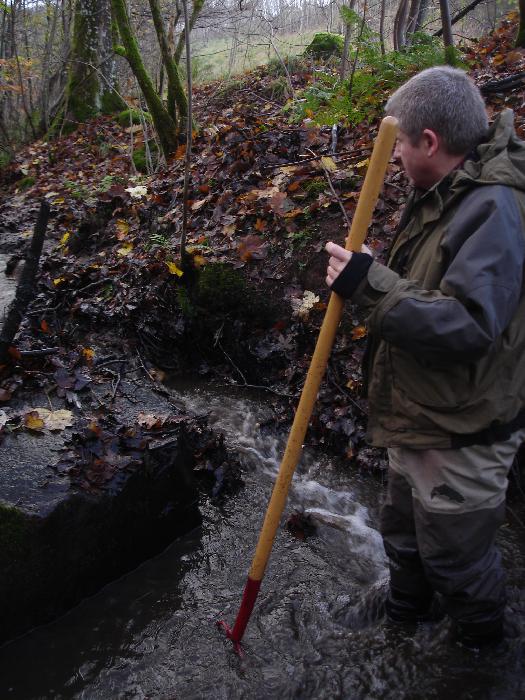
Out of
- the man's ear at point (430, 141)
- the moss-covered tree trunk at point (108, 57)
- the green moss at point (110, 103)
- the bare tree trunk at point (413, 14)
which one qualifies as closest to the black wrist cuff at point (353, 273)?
the man's ear at point (430, 141)

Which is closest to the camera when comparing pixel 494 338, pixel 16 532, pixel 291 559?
pixel 494 338

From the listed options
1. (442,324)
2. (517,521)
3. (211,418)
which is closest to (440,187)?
(442,324)

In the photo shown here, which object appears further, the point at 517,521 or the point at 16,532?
the point at 517,521

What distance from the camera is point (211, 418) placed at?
508cm

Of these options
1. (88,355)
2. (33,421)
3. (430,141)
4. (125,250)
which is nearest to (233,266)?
(88,355)

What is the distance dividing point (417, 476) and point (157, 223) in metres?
5.16

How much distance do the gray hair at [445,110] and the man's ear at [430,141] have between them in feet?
0.05

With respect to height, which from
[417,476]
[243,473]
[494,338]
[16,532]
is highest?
[494,338]

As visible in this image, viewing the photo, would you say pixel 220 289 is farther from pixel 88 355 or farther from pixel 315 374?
pixel 315 374

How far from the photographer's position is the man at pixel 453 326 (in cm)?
187

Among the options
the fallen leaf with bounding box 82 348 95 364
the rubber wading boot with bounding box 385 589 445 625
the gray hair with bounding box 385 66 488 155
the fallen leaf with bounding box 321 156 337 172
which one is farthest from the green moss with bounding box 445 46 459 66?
the rubber wading boot with bounding box 385 589 445 625

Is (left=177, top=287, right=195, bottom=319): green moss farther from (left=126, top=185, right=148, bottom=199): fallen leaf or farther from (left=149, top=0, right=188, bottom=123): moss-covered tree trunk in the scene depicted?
(left=149, top=0, right=188, bottom=123): moss-covered tree trunk

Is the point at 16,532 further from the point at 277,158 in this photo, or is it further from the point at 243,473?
the point at 277,158

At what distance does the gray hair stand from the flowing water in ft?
8.28
